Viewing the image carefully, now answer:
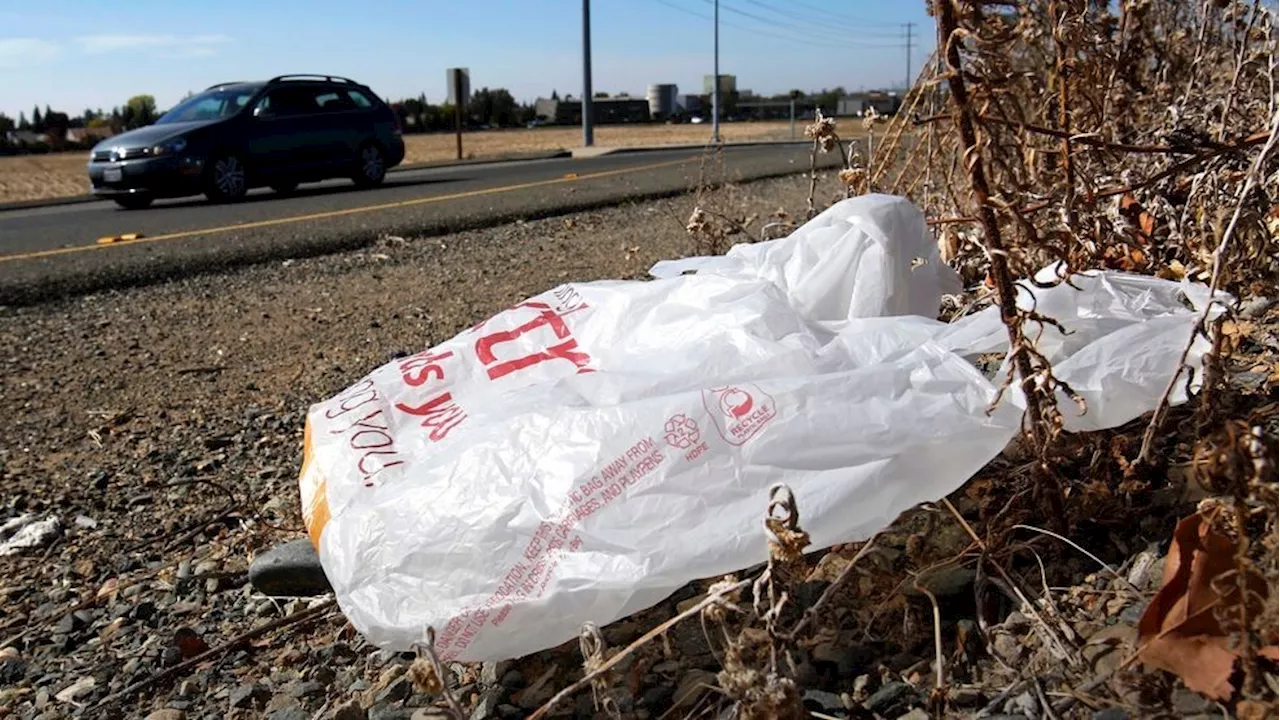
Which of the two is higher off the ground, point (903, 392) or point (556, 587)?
point (903, 392)

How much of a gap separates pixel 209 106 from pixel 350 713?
10.5 meters

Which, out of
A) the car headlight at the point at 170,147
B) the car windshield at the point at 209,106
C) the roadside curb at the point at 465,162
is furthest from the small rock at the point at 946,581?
the car windshield at the point at 209,106

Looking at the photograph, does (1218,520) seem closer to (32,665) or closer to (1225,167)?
(1225,167)

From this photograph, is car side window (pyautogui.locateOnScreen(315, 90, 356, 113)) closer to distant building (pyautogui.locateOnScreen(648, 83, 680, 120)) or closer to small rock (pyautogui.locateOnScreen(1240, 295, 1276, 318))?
small rock (pyautogui.locateOnScreen(1240, 295, 1276, 318))

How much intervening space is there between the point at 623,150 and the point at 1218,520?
1945 cm

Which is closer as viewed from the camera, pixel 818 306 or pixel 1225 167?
pixel 818 306

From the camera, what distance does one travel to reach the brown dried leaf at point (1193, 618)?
3.60 feet

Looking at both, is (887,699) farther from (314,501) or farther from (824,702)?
(314,501)

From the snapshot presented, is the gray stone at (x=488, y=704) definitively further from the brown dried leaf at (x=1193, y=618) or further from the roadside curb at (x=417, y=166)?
the roadside curb at (x=417, y=166)

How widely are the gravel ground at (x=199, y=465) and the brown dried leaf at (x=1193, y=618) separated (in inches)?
23.9

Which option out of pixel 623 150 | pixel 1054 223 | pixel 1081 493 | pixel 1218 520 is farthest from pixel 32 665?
pixel 623 150

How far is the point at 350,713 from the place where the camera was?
1.49m

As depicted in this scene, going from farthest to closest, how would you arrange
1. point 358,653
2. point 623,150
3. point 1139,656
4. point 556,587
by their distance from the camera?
point 623,150, point 358,653, point 556,587, point 1139,656

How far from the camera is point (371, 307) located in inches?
171
